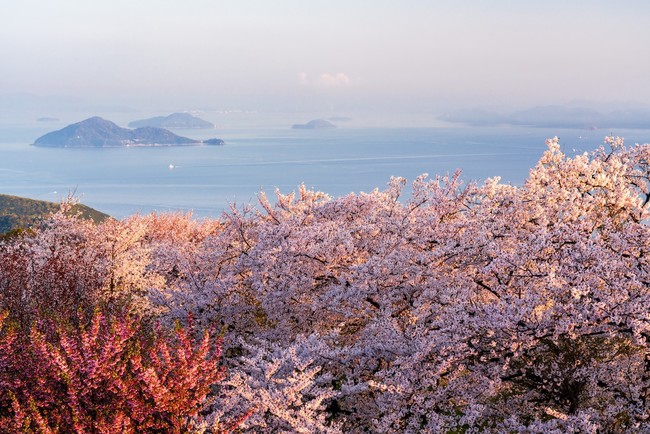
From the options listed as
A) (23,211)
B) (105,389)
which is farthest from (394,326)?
(23,211)

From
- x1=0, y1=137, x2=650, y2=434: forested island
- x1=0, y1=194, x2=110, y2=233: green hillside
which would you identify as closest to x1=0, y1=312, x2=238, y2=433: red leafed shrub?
x1=0, y1=137, x2=650, y2=434: forested island

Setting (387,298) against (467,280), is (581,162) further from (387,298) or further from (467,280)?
(387,298)

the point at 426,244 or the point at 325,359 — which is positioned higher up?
the point at 426,244

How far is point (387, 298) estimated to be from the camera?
1516 centimetres

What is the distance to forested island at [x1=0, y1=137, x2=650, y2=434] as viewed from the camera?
10.5m

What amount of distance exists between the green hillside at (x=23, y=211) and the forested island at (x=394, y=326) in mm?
98153

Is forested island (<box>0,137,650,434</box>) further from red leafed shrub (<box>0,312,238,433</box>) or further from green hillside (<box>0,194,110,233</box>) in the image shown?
green hillside (<box>0,194,110,233</box>)

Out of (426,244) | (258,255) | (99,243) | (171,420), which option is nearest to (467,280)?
(426,244)

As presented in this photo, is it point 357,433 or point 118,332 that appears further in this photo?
point 357,433

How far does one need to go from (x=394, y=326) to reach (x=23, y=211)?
124m

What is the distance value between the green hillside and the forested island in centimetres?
9815

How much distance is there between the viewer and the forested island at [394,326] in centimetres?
1045

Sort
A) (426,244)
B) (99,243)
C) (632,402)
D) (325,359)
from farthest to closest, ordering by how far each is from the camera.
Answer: (99,243)
(426,244)
(325,359)
(632,402)

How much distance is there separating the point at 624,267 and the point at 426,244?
5.17 meters
